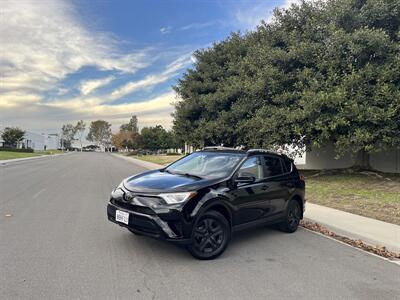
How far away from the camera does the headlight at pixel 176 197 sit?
5.14 metres

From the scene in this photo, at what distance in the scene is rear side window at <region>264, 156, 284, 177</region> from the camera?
6.87 meters

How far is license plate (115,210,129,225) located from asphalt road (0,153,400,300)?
46cm

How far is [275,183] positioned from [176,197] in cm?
239

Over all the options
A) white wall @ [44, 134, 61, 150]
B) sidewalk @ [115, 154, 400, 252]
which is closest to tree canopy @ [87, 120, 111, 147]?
white wall @ [44, 134, 61, 150]

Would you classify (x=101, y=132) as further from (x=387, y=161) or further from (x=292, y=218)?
(x=292, y=218)

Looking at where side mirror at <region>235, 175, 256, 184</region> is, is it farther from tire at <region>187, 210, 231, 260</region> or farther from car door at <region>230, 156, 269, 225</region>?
tire at <region>187, 210, 231, 260</region>

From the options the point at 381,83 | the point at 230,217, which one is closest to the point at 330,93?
the point at 381,83

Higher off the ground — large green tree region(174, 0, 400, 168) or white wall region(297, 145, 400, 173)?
large green tree region(174, 0, 400, 168)

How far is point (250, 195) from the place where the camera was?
6125 mm

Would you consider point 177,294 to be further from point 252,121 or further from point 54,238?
point 252,121

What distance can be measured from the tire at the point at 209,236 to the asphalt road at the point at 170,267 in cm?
15

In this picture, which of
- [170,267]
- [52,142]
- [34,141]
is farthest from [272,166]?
[52,142]

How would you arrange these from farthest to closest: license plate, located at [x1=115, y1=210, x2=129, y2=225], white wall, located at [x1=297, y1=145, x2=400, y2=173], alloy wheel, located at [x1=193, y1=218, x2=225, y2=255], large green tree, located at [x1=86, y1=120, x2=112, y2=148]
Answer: large green tree, located at [x1=86, y1=120, x2=112, y2=148], white wall, located at [x1=297, y1=145, x2=400, y2=173], license plate, located at [x1=115, y1=210, x2=129, y2=225], alloy wheel, located at [x1=193, y1=218, x2=225, y2=255]

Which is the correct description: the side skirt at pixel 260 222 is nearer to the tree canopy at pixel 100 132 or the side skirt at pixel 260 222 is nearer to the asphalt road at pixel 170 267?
the asphalt road at pixel 170 267
